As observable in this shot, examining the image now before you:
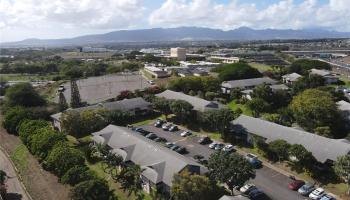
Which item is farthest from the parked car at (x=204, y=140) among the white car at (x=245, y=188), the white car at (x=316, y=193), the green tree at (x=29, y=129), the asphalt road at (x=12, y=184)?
the asphalt road at (x=12, y=184)

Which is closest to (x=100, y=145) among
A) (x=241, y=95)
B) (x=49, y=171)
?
(x=49, y=171)

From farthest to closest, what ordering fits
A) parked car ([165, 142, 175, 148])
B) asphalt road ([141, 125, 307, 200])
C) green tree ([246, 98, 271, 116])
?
green tree ([246, 98, 271, 116]) → parked car ([165, 142, 175, 148]) → asphalt road ([141, 125, 307, 200])

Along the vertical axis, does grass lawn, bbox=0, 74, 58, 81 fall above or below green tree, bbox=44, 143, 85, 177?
below

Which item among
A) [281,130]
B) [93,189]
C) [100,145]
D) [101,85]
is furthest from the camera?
[101,85]

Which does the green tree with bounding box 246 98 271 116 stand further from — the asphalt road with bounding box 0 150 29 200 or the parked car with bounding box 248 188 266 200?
the asphalt road with bounding box 0 150 29 200

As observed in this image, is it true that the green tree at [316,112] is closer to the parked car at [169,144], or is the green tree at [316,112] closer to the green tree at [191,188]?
the parked car at [169,144]

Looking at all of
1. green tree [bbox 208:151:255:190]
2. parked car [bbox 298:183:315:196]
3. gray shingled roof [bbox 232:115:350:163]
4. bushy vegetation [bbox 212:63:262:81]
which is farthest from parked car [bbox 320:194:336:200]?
bushy vegetation [bbox 212:63:262:81]

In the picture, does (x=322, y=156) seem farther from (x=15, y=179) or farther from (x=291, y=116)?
(x=15, y=179)
